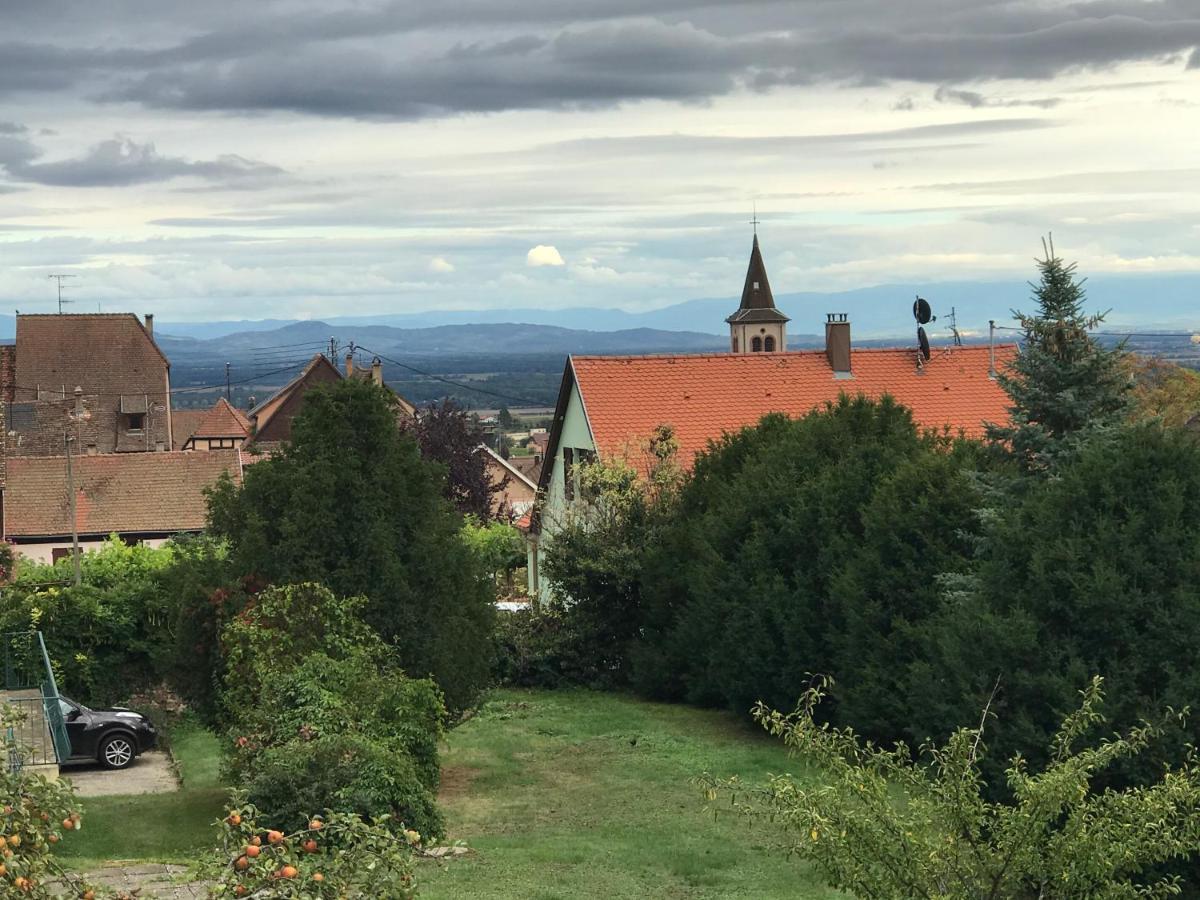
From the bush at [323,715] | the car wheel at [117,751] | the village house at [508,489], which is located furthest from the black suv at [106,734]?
the village house at [508,489]

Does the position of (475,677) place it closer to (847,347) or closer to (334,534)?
(334,534)

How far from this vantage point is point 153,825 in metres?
19.2

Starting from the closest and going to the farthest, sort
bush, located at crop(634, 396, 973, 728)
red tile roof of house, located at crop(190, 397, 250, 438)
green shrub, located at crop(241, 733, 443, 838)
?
green shrub, located at crop(241, 733, 443, 838) < bush, located at crop(634, 396, 973, 728) < red tile roof of house, located at crop(190, 397, 250, 438)

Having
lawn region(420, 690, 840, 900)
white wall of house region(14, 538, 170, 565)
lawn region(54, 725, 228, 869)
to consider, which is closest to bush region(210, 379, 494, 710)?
lawn region(420, 690, 840, 900)

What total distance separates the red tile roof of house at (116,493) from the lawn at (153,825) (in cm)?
3117

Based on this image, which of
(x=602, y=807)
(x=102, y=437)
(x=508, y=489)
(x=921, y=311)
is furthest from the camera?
(x=508, y=489)

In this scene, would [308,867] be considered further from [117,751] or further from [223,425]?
[223,425]

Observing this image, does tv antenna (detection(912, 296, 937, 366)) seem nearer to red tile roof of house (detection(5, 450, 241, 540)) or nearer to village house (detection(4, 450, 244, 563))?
red tile roof of house (detection(5, 450, 241, 540))

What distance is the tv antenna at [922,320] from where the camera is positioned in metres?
42.7

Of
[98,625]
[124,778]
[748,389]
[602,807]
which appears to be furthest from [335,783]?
[748,389]

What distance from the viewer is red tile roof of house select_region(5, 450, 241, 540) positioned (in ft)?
174

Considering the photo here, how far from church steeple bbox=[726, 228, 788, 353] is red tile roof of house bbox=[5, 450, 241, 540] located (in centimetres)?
4181

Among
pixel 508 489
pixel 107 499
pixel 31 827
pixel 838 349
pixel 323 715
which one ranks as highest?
pixel 838 349

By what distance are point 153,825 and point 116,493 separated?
3696cm
